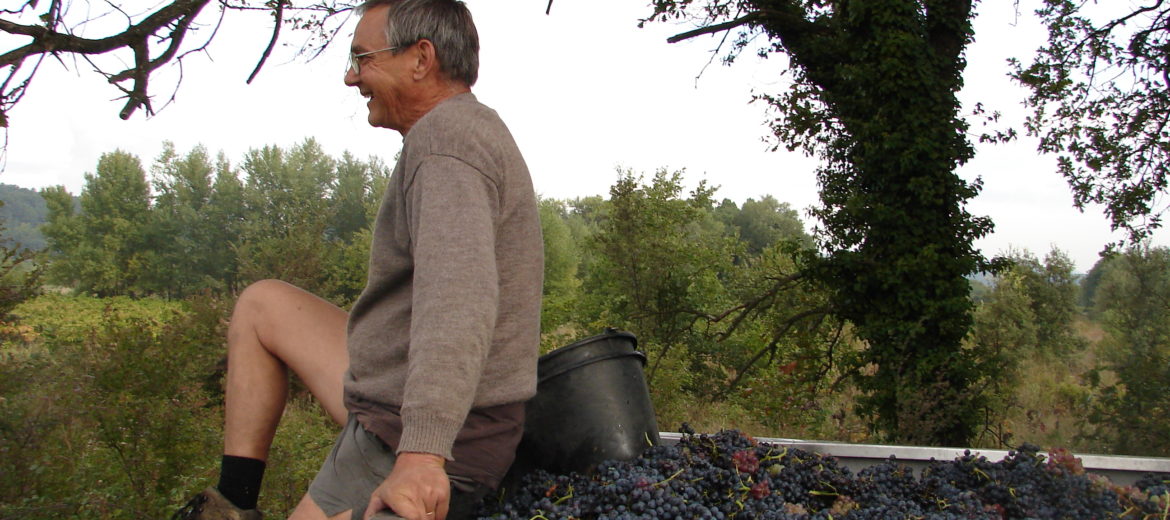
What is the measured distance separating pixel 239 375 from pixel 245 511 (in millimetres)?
350

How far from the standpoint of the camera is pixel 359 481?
1.73m

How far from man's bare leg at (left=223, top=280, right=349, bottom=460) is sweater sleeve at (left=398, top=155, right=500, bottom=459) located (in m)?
0.75

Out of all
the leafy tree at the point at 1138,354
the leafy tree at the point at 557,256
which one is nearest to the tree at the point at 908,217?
the leafy tree at the point at 1138,354

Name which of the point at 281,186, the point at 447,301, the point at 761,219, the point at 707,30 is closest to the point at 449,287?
the point at 447,301

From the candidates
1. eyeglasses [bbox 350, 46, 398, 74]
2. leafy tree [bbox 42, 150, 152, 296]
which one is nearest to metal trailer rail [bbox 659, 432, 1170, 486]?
eyeglasses [bbox 350, 46, 398, 74]

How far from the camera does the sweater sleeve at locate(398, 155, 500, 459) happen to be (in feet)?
4.37

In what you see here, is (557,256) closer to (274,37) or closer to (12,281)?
(274,37)

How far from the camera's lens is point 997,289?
44.7 ft

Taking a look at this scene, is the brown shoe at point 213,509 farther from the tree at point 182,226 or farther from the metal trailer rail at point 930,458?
the tree at point 182,226

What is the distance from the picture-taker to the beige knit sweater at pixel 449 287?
1.35m

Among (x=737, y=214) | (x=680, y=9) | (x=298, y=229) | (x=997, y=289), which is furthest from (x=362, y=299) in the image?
(x=737, y=214)

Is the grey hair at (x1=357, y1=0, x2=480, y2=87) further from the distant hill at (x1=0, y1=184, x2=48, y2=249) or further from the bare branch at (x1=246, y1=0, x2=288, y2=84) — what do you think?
the distant hill at (x1=0, y1=184, x2=48, y2=249)

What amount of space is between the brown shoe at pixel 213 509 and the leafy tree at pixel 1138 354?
752 cm

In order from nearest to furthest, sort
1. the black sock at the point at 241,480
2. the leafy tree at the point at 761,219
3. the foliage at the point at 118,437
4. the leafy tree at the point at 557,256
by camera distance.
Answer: the black sock at the point at 241,480
the foliage at the point at 118,437
the leafy tree at the point at 557,256
the leafy tree at the point at 761,219
